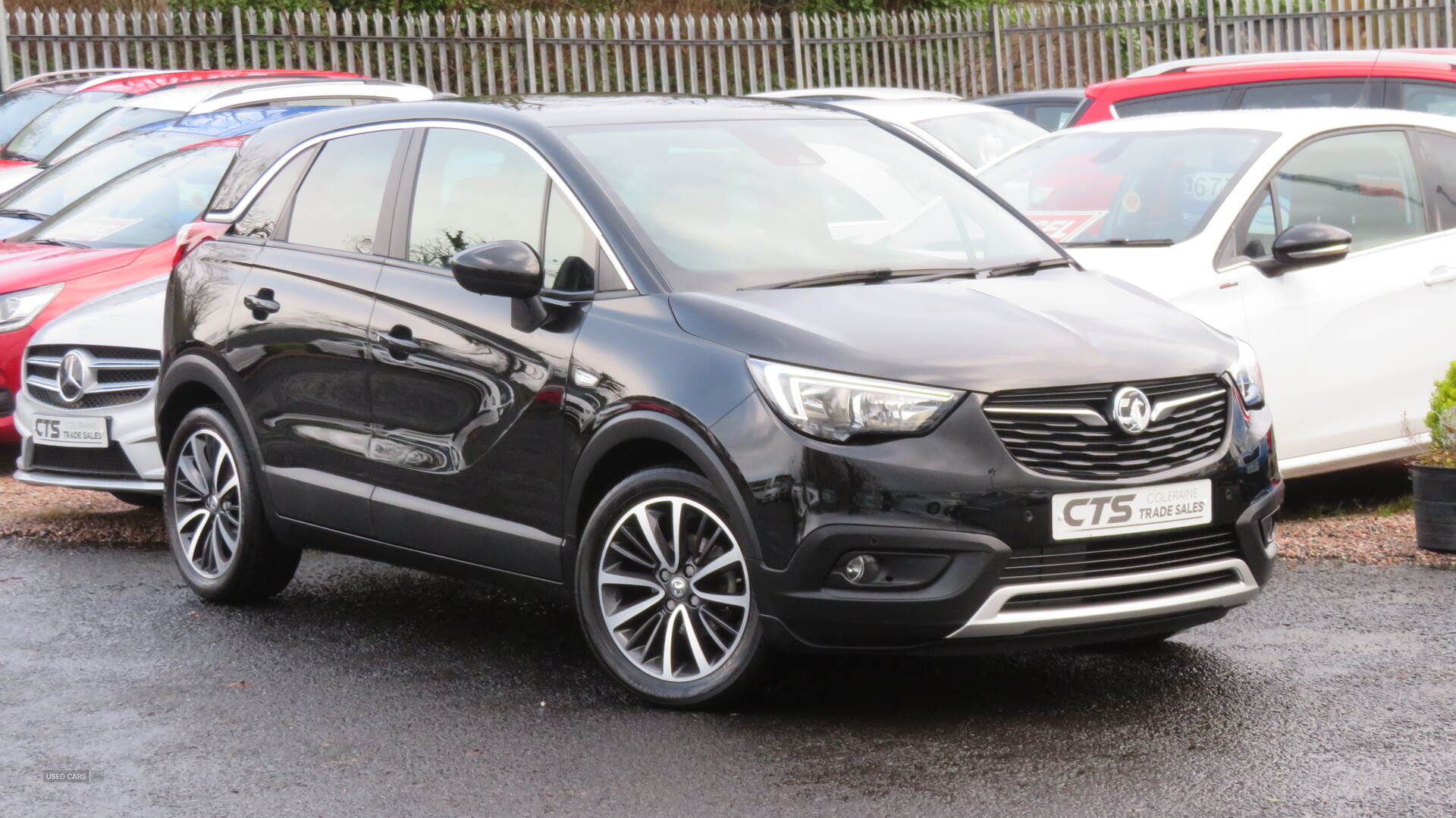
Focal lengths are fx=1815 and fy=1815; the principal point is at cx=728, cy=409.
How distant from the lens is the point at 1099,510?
4.80m

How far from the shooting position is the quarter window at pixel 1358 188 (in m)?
7.79

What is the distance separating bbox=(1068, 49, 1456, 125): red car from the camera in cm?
1061

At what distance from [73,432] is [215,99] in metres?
5.24

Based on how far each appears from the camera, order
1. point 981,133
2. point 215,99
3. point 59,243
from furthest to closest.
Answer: point 981,133 → point 215,99 → point 59,243

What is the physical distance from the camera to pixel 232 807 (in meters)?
4.51

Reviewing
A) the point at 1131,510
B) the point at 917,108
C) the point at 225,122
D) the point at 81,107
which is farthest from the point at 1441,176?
the point at 81,107

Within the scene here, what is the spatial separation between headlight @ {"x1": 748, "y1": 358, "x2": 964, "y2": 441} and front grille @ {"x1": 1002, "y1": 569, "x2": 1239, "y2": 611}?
535 millimetres

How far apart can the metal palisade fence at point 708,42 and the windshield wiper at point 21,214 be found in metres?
8.39

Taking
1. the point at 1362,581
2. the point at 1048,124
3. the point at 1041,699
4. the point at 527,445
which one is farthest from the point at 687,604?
the point at 1048,124

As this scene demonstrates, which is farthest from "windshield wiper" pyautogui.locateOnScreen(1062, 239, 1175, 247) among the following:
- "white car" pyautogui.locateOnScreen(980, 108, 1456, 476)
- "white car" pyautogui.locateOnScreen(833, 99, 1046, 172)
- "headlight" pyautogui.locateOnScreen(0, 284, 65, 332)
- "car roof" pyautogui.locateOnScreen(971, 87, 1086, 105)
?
"car roof" pyautogui.locateOnScreen(971, 87, 1086, 105)

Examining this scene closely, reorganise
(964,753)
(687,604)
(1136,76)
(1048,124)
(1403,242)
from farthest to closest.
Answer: (1048,124), (1136,76), (1403,242), (687,604), (964,753)

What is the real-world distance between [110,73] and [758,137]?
12.9 meters

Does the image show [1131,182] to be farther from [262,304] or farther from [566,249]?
[262,304]

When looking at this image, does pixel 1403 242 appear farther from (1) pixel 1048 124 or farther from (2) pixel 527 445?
(1) pixel 1048 124
